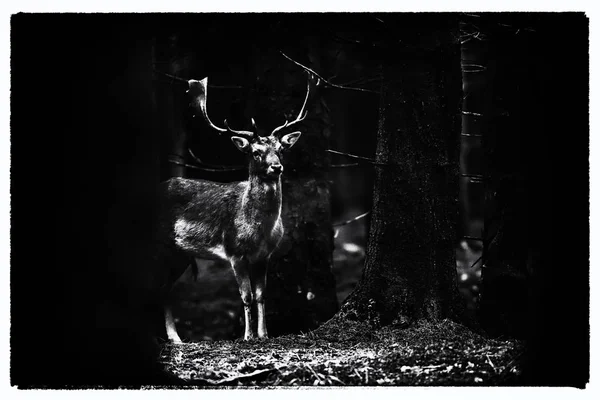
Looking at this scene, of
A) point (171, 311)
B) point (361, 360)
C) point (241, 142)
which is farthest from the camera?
point (171, 311)

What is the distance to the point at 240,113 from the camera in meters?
8.08

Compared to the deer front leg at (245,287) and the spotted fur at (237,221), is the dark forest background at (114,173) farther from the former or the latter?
the deer front leg at (245,287)

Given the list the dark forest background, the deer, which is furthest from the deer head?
the dark forest background

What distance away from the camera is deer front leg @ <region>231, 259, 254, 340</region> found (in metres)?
7.73

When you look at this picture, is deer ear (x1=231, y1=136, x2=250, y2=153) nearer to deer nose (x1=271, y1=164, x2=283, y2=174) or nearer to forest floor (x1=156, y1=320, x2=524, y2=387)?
deer nose (x1=271, y1=164, x2=283, y2=174)

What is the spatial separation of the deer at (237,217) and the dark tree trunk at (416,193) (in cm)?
82

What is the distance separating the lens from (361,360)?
739 cm

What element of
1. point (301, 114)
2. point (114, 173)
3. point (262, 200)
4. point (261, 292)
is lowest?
point (261, 292)

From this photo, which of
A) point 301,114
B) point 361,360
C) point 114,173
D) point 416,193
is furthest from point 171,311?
point 416,193

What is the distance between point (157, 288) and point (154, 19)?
231 cm

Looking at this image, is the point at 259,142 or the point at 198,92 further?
the point at 198,92

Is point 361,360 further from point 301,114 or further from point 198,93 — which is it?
point 198,93

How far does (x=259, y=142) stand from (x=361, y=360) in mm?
1994

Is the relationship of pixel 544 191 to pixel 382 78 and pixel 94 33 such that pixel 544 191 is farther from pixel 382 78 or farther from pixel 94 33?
pixel 94 33
